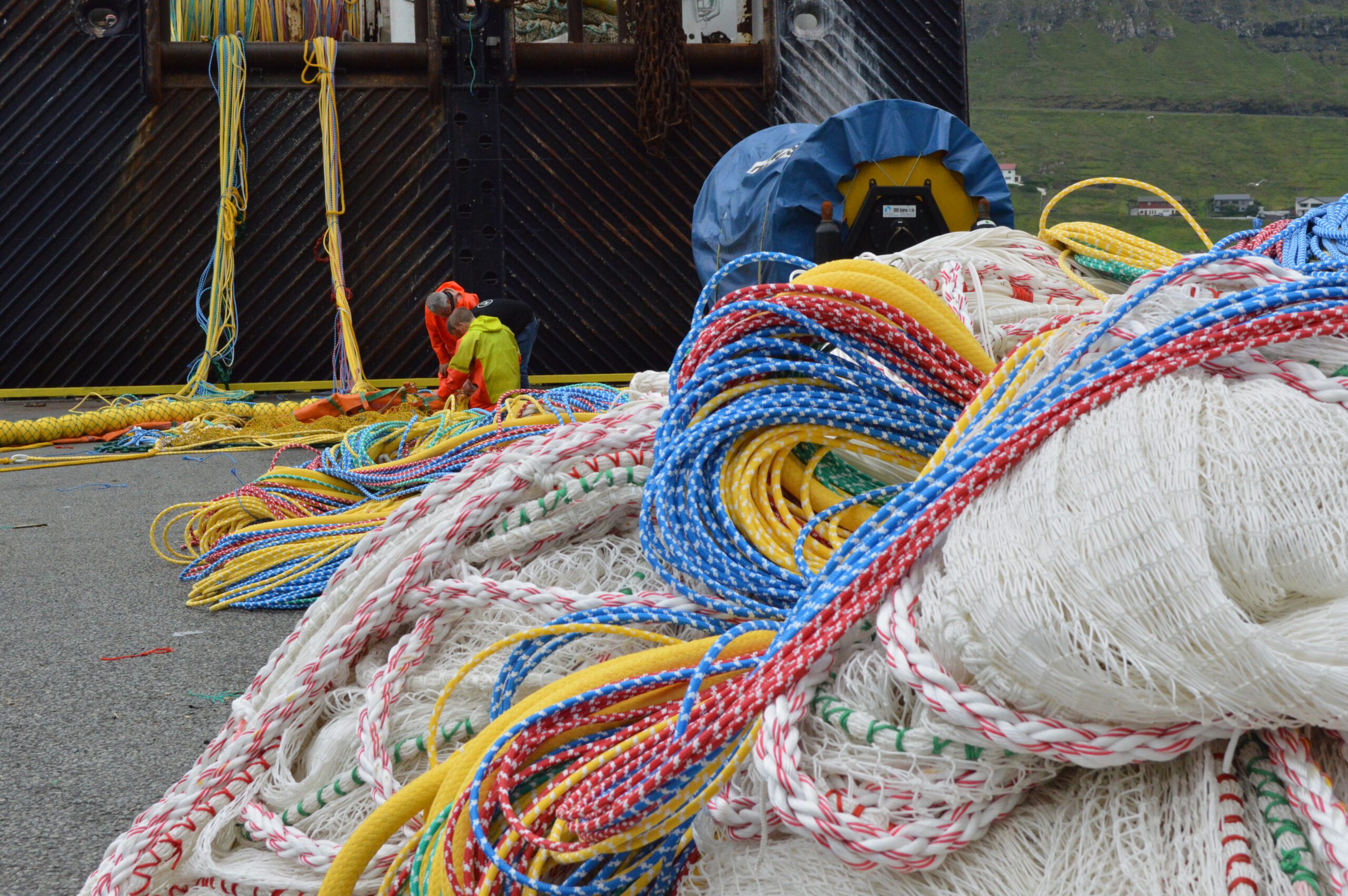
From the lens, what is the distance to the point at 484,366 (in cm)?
709

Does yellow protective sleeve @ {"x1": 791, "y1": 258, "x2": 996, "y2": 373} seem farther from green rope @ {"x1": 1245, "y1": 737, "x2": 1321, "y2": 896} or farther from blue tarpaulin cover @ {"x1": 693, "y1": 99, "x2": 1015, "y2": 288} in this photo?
blue tarpaulin cover @ {"x1": 693, "y1": 99, "x2": 1015, "y2": 288}

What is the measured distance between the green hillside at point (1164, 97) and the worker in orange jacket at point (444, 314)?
3616 inches

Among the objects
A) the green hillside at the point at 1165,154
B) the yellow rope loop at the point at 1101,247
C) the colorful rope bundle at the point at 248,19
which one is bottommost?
the yellow rope loop at the point at 1101,247

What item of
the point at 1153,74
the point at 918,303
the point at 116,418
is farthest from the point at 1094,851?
the point at 1153,74

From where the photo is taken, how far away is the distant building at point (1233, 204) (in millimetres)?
78188

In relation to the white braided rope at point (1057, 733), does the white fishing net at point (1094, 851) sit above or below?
below

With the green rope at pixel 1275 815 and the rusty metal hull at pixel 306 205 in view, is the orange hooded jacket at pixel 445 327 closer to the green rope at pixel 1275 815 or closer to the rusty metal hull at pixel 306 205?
the rusty metal hull at pixel 306 205

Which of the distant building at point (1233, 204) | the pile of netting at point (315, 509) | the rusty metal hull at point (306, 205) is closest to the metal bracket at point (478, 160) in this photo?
the rusty metal hull at point (306, 205)

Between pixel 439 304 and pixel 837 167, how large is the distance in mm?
3254

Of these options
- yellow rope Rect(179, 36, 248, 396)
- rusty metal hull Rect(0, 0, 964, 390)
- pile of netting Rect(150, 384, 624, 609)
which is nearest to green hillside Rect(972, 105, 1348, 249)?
rusty metal hull Rect(0, 0, 964, 390)

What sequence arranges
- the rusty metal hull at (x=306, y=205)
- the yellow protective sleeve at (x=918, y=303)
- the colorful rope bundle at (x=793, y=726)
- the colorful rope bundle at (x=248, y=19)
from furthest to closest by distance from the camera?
the colorful rope bundle at (x=248, y=19) < the rusty metal hull at (x=306, y=205) < the yellow protective sleeve at (x=918, y=303) < the colorful rope bundle at (x=793, y=726)

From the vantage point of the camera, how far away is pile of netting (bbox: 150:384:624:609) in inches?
117

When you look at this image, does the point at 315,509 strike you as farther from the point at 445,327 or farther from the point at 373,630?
the point at 445,327

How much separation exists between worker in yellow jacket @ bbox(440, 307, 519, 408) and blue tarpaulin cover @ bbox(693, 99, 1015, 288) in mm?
1555
